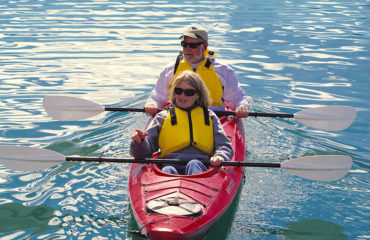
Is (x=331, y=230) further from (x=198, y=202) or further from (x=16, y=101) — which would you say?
(x=16, y=101)

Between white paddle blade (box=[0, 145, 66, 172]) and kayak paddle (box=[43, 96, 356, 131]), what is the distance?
1193 mm

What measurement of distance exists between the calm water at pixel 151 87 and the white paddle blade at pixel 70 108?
0.44 m

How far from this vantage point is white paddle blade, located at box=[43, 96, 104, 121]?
606 cm

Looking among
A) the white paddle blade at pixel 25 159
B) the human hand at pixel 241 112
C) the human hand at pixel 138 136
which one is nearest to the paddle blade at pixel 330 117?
the human hand at pixel 241 112

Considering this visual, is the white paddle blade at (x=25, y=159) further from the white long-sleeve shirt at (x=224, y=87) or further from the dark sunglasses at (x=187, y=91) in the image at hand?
the white long-sleeve shirt at (x=224, y=87)

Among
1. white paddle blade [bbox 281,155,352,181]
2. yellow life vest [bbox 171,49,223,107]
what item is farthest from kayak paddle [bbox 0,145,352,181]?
yellow life vest [bbox 171,49,223,107]

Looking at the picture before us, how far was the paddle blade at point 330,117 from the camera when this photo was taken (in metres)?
5.83

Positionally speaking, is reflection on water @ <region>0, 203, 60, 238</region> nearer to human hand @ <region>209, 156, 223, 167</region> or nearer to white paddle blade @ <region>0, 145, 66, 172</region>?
white paddle blade @ <region>0, 145, 66, 172</region>

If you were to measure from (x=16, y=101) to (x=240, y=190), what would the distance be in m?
4.89

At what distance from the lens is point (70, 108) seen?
608 centimetres

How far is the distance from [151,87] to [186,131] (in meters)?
4.95

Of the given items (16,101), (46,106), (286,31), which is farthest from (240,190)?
(286,31)

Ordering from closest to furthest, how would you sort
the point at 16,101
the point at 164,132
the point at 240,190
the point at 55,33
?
the point at 164,132 < the point at 240,190 < the point at 16,101 < the point at 55,33

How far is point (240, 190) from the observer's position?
16.8 ft
